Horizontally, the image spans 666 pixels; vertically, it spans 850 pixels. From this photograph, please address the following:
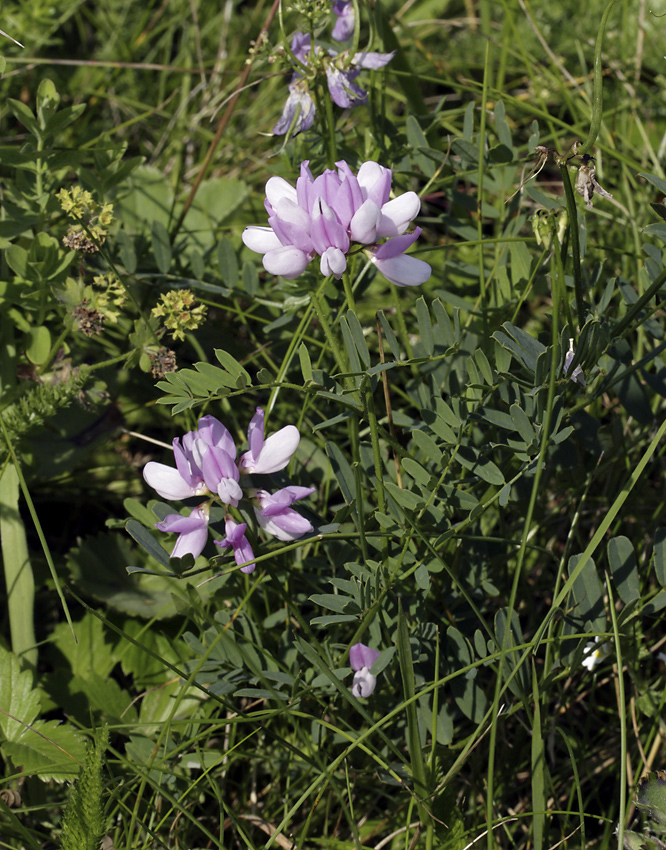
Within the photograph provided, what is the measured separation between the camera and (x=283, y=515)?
1.08 meters

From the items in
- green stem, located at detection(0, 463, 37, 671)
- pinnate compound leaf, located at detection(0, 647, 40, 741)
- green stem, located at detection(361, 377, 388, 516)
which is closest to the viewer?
green stem, located at detection(361, 377, 388, 516)

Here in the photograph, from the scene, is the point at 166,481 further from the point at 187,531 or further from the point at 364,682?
the point at 364,682

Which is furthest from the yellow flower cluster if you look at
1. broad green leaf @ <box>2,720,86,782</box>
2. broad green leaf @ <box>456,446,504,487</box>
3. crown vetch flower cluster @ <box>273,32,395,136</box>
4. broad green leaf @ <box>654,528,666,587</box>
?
broad green leaf @ <box>654,528,666,587</box>

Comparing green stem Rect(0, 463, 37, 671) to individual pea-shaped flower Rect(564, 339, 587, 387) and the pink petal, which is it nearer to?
the pink petal

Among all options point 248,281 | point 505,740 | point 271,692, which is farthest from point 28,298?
point 505,740

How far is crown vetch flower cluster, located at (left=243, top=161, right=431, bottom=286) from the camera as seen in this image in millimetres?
1010

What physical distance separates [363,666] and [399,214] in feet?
2.42

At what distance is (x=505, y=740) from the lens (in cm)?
142

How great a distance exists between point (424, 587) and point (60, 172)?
1.23 meters

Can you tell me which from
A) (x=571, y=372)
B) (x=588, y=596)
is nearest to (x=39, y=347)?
(x=571, y=372)

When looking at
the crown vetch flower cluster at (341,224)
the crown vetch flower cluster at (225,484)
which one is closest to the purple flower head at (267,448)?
the crown vetch flower cluster at (225,484)

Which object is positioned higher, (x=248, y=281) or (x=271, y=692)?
(x=248, y=281)

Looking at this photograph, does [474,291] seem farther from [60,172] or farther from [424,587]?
[60,172]

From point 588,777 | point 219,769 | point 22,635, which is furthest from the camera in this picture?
point 22,635
